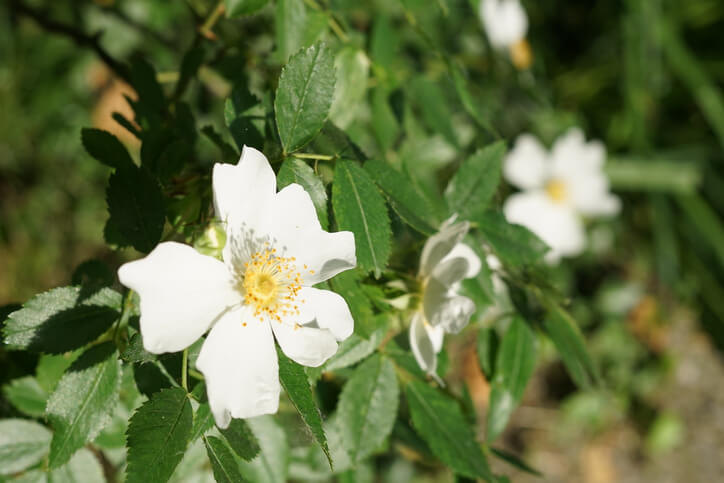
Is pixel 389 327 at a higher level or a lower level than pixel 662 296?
higher

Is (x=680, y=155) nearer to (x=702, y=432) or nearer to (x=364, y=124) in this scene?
(x=702, y=432)

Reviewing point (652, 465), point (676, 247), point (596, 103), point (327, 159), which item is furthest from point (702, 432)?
point (327, 159)

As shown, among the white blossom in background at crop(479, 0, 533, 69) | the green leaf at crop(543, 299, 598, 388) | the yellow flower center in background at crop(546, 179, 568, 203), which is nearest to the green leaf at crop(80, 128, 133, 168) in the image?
the green leaf at crop(543, 299, 598, 388)

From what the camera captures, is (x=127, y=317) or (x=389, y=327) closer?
(x=127, y=317)

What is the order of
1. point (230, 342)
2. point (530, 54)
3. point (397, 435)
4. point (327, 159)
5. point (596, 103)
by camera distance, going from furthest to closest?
1. point (596, 103)
2. point (530, 54)
3. point (397, 435)
4. point (327, 159)
5. point (230, 342)

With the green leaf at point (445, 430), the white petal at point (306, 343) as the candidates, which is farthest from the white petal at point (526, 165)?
the white petal at point (306, 343)

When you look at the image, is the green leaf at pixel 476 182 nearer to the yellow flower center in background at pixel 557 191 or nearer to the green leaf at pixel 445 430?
the green leaf at pixel 445 430

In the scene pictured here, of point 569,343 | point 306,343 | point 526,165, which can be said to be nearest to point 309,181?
point 306,343
